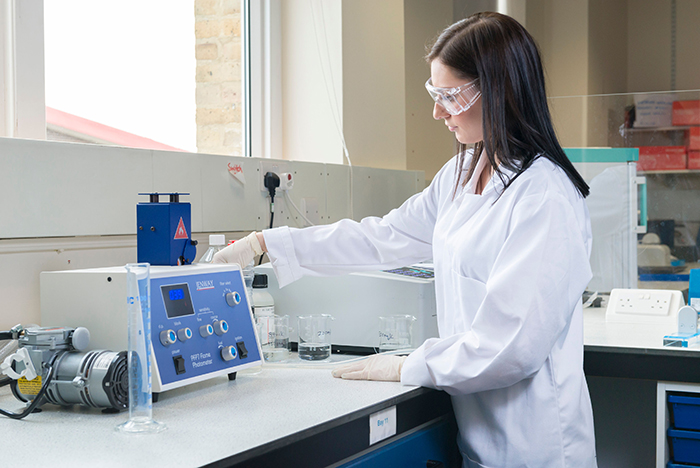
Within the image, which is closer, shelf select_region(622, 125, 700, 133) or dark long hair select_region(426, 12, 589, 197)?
dark long hair select_region(426, 12, 589, 197)

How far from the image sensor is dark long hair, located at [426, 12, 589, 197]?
127cm

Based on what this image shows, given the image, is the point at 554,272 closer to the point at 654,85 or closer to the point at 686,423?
the point at 686,423

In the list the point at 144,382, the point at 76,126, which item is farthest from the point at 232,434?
the point at 76,126

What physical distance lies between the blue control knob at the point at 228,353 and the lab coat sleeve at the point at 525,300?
40cm

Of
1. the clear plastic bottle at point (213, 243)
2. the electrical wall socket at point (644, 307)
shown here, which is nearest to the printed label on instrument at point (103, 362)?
the clear plastic bottle at point (213, 243)

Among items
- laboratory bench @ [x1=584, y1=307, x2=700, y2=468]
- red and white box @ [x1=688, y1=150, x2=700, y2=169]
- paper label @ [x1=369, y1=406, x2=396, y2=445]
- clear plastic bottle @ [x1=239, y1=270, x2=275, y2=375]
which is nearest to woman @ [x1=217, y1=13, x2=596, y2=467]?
paper label @ [x1=369, y1=406, x2=396, y2=445]

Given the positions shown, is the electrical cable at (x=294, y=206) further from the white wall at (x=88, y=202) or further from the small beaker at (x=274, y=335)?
the small beaker at (x=274, y=335)

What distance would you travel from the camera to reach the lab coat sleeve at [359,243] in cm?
164

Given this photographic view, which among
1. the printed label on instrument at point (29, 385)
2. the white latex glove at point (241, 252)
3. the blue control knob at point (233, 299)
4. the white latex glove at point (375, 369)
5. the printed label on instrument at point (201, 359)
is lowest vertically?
the white latex glove at point (375, 369)

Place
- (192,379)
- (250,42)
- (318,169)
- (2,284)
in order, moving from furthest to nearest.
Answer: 1. (250,42)
2. (318,169)
3. (2,284)
4. (192,379)

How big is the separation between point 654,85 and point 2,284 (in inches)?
185

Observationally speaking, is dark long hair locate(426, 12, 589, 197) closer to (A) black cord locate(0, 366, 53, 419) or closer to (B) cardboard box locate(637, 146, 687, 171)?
(A) black cord locate(0, 366, 53, 419)

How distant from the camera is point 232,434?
3.28ft

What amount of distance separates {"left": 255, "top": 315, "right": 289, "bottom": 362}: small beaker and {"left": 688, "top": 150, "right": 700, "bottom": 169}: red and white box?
2.29 metres
